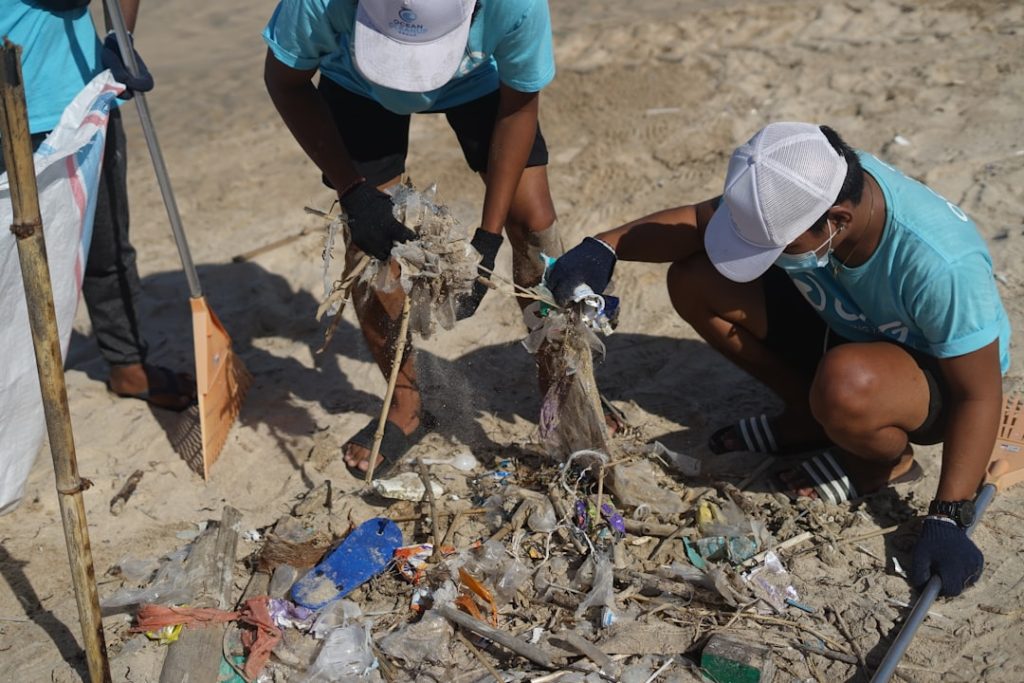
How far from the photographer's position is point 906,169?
13.9 ft

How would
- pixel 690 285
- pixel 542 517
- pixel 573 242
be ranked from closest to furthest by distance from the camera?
pixel 542 517 → pixel 690 285 → pixel 573 242

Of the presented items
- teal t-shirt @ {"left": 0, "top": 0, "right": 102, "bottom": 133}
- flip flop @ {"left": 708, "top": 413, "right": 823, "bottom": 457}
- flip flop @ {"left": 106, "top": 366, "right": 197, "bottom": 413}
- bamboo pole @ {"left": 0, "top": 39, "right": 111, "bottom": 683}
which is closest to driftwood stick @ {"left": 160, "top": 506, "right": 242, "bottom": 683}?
bamboo pole @ {"left": 0, "top": 39, "right": 111, "bottom": 683}

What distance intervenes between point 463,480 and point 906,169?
2.49 meters

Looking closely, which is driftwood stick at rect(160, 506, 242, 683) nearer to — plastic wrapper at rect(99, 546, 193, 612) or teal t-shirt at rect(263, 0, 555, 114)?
plastic wrapper at rect(99, 546, 193, 612)

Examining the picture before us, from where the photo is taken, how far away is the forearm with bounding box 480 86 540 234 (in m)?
2.67

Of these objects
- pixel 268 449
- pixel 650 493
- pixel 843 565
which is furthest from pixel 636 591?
pixel 268 449

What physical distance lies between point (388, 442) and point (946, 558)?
163 cm

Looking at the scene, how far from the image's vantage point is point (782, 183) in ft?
7.52

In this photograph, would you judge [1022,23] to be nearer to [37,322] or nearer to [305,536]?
[305,536]

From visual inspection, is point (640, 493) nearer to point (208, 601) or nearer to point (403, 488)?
point (403, 488)

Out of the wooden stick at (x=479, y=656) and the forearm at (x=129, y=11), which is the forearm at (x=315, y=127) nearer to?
the forearm at (x=129, y=11)

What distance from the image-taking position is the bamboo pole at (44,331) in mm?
1969

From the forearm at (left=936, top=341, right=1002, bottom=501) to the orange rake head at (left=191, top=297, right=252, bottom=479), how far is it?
2224 millimetres

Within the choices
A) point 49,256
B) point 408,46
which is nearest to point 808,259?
point 408,46
